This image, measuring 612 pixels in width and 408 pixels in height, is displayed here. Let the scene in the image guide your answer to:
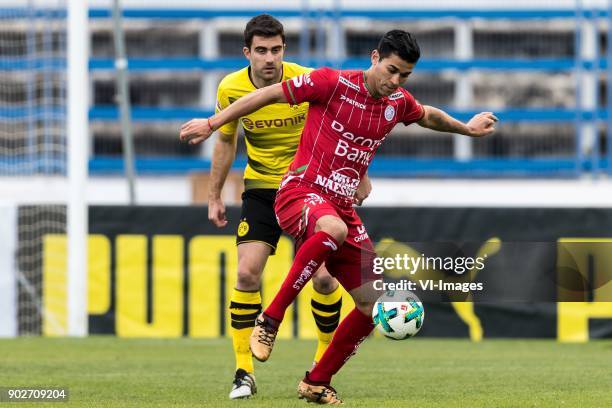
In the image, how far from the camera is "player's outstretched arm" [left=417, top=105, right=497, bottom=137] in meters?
7.02

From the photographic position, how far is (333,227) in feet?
21.1

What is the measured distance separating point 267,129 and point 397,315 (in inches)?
65.8

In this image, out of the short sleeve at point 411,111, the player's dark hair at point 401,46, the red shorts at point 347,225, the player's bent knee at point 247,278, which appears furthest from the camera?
the player's bent knee at point 247,278

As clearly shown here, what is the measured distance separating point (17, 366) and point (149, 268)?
12.4 feet

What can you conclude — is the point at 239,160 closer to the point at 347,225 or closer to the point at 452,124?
the point at 452,124

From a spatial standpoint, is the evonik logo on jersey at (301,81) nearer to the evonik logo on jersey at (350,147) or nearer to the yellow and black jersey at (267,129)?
the evonik logo on jersey at (350,147)

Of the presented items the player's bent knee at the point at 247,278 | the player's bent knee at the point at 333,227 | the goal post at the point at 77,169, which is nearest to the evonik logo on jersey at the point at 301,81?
the player's bent knee at the point at 333,227

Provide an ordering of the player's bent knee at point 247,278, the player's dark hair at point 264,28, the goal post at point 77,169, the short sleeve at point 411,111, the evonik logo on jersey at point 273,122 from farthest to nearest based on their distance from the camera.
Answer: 1. the goal post at point 77,169
2. the evonik logo on jersey at point 273,122
3. the player's bent knee at point 247,278
4. the player's dark hair at point 264,28
5. the short sleeve at point 411,111

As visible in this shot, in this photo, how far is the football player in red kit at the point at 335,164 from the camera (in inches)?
253

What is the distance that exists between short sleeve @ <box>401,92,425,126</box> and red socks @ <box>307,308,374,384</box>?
111 cm

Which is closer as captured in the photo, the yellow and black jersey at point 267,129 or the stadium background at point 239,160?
the yellow and black jersey at point 267,129

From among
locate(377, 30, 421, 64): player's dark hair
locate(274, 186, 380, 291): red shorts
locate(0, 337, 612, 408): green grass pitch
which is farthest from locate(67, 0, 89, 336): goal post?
locate(377, 30, 421, 64): player's dark hair

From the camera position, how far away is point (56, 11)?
20.0m

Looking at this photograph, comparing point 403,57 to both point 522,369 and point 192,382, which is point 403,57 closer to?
point 192,382
